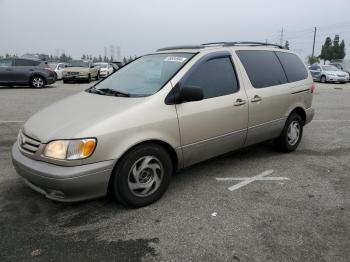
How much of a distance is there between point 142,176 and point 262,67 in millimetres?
2474

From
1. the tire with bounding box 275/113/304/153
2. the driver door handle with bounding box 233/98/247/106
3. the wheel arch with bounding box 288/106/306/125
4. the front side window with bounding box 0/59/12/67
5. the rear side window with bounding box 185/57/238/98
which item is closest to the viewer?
the rear side window with bounding box 185/57/238/98

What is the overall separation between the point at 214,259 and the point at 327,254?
93 cm

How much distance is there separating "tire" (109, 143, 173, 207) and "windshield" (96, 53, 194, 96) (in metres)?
0.69

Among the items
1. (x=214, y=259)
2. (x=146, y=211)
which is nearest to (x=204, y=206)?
(x=146, y=211)

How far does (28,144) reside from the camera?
11.6 ft

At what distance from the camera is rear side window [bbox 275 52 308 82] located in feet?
17.9

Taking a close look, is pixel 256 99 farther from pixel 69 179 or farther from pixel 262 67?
pixel 69 179

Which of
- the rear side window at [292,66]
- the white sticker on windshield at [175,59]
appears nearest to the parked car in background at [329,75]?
the rear side window at [292,66]

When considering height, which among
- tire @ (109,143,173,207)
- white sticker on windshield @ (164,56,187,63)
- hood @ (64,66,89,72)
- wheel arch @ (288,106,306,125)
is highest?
white sticker on windshield @ (164,56,187,63)

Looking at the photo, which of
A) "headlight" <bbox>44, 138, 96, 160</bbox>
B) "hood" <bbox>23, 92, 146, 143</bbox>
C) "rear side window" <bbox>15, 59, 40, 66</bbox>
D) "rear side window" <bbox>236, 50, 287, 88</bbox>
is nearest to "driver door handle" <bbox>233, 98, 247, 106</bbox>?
"rear side window" <bbox>236, 50, 287, 88</bbox>

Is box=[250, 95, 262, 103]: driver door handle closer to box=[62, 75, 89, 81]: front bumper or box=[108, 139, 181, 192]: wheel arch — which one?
box=[108, 139, 181, 192]: wheel arch

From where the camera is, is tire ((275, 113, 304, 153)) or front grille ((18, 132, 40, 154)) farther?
tire ((275, 113, 304, 153))

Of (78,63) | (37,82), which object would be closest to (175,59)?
(37,82)

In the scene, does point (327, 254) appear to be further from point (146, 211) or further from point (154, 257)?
point (146, 211)
